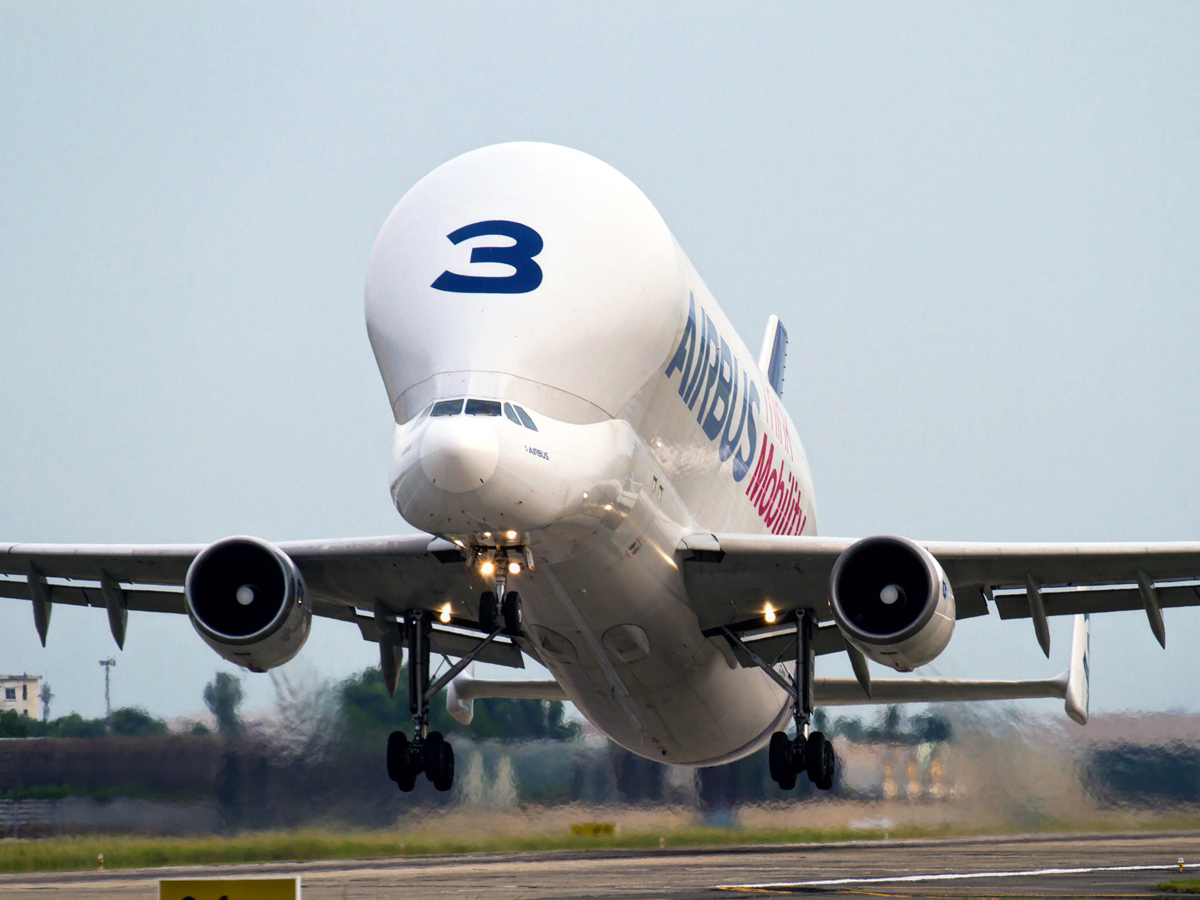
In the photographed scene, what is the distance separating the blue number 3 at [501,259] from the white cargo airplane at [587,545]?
22 mm

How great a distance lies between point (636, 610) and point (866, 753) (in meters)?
14.6

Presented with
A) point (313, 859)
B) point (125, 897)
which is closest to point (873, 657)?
point (125, 897)

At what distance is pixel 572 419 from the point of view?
1251cm

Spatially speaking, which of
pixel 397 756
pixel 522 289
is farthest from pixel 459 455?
pixel 397 756

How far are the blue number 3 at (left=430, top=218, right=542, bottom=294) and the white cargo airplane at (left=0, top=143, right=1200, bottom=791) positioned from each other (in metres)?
0.02

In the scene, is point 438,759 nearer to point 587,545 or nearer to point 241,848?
point 587,545

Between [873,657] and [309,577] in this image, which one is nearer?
[873,657]

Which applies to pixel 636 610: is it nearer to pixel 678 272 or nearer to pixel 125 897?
pixel 678 272

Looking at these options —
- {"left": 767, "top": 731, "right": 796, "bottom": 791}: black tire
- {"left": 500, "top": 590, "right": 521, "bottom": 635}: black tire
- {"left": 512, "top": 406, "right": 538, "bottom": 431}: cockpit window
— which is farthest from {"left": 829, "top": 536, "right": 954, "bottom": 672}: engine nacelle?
{"left": 512, "top": 406, "right": 538, "bottom": 431}: cockpit window

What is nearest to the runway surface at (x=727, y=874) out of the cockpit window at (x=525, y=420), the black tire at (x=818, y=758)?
the black tire at (x=818, y=758)

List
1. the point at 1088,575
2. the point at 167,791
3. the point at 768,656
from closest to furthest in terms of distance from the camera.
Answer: the point at 1088,575, the point at 768,656, the point at 167,791

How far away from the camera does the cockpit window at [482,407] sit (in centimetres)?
1159

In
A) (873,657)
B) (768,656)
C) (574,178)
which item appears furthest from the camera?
(768,656)

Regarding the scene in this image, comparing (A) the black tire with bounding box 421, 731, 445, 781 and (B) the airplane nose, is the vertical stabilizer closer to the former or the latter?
(A) the black tire with bounding box 421, 731, 445, 781
